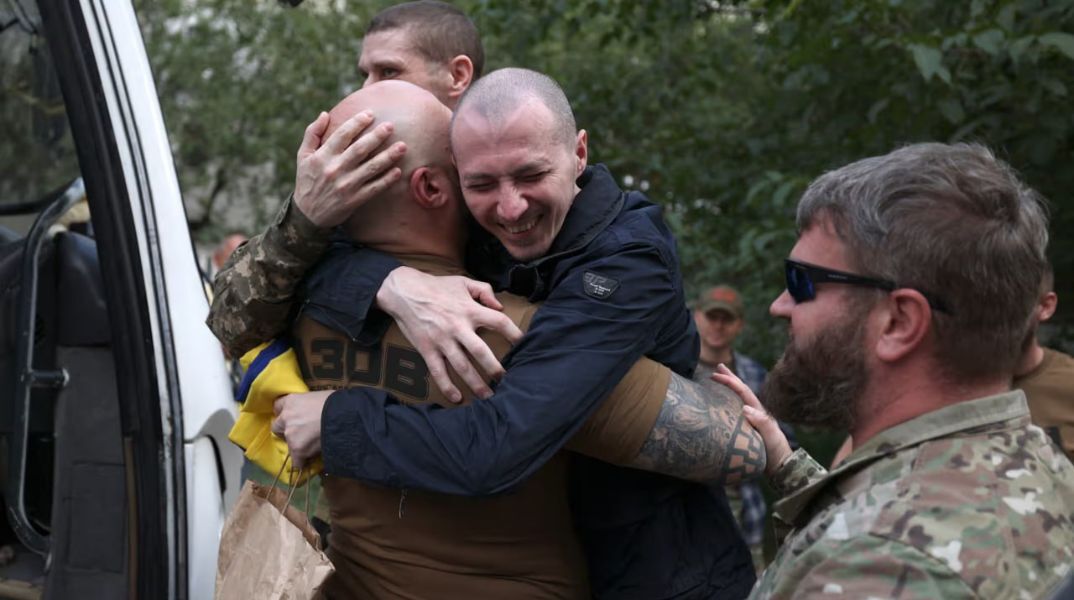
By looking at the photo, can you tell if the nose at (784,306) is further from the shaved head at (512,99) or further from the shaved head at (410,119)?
the shaved head at (410,119)

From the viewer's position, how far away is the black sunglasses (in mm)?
1741

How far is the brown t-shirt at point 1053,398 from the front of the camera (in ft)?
12.0

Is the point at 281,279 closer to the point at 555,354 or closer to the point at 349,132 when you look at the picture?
the point at 349,132

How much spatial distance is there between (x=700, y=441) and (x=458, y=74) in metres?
1.26

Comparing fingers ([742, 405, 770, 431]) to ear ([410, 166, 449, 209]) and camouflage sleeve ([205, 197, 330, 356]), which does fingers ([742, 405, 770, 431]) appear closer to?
ear ([410, 166, 449, 209])

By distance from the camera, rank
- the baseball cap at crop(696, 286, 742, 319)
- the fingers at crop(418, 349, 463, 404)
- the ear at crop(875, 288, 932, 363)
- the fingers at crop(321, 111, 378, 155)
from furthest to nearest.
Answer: the baseball cap at crop(696, 286, 742, 319) → the fingers at crop(321, 111, 378, 155) → the fingers at crop(418, 349, 463, 404) → the ear at crop(875, 288, 932, 363)

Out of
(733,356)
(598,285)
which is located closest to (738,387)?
(598,285)

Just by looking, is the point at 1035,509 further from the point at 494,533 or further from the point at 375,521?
the point at 375,521

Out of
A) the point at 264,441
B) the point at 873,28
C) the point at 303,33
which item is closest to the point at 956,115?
the point at 873,28

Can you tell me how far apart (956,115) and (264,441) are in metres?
3.14

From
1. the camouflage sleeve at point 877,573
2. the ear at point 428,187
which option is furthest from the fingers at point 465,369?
the camouflage sleeve at point 877,573

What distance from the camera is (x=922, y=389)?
1755mm

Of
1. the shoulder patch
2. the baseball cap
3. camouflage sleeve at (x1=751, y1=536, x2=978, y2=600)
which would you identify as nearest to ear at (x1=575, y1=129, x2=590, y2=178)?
the shoulder patch

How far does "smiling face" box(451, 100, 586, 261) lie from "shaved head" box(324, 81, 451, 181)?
0.08 meters
